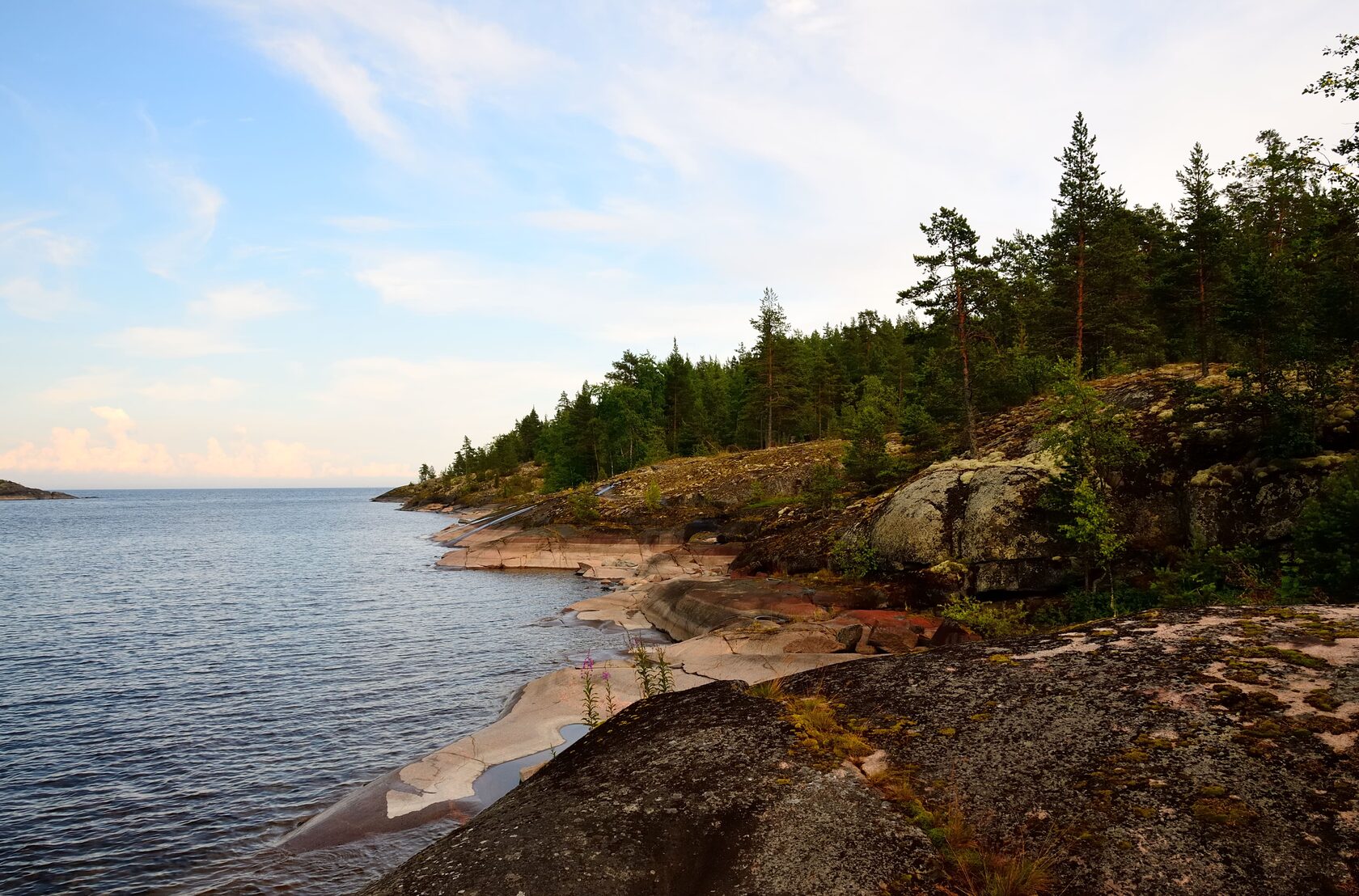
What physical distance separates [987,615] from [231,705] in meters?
21.3

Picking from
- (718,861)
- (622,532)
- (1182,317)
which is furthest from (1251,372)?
(622,532)

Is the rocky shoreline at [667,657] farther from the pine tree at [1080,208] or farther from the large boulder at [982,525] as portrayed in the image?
the pine tree at [1080,208]

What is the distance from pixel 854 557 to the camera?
25.9m

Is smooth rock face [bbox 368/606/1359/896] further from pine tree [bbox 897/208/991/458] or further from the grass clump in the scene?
pine tree [bbox 897/208/991/458]

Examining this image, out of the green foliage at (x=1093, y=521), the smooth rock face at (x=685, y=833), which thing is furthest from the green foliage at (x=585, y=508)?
the smooth rock face at (x=685, y=833)

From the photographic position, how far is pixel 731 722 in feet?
26.8

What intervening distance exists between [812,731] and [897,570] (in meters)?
17.5

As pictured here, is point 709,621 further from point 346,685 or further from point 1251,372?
point 1251,372

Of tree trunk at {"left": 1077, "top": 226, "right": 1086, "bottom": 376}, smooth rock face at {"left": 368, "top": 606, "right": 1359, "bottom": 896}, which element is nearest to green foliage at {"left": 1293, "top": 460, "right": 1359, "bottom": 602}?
smooth rock face at {"left": 368, "top": 606, "right": 1359, "bottom": 896}

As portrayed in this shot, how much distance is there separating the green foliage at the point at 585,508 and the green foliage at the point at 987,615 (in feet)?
121

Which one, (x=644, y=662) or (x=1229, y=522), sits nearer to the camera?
(x=644, y=662)

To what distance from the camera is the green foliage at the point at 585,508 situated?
5481 cm

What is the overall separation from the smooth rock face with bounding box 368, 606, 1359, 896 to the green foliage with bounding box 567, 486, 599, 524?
4654 cm

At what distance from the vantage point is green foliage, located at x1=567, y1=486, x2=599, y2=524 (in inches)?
2158
